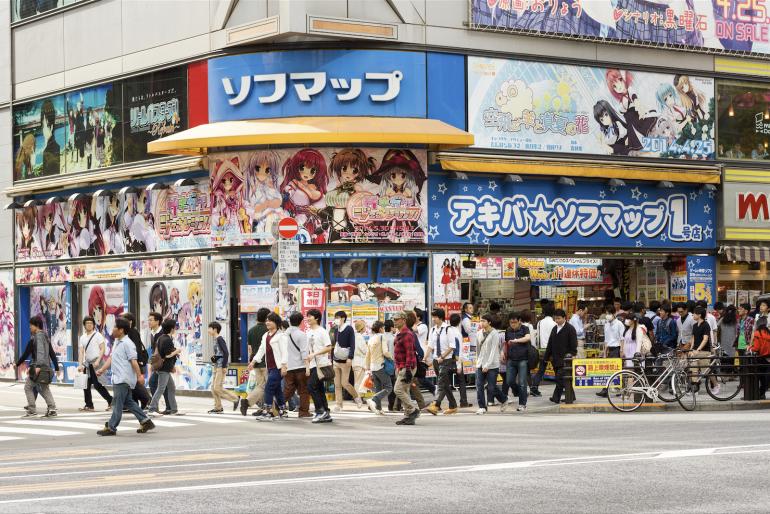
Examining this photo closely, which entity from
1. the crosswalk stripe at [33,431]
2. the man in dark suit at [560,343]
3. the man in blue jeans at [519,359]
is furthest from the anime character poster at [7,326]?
the man in blue jeans at [519,359]

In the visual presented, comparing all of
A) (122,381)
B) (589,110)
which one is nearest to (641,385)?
(122,381)

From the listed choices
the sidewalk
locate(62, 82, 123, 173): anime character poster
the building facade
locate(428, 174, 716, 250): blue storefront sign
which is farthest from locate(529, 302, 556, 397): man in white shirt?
locate(62, 82, 123, 173): anime character poster

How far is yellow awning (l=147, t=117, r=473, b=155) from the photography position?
27875 mm

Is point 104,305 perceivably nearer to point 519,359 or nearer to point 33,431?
point 33,431

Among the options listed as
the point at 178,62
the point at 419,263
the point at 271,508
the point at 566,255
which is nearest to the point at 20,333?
the point at 178,62

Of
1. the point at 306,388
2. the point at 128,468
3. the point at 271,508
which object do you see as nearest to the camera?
the point at 271,508

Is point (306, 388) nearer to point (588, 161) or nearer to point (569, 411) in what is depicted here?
point (569, 411)

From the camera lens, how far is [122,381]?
20.1m

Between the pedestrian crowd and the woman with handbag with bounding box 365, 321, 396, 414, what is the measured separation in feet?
0.07

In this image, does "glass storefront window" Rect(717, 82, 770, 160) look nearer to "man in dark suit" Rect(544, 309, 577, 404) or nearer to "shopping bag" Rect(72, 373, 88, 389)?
"man in dark suit" Rect(544, 309, 577, 404)

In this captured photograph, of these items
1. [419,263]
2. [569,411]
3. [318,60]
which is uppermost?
[318,60]

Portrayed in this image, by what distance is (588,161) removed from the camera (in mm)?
31250

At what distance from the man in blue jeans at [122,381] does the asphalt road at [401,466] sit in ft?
0.82

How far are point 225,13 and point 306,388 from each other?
35.6 ft
